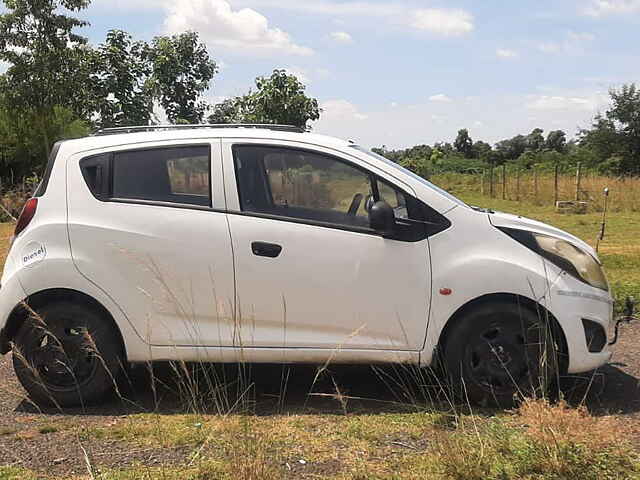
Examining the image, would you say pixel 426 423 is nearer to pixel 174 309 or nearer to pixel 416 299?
pixel 416 299

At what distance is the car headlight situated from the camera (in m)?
4.98

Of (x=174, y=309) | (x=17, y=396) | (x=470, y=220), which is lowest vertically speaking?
(x=17, y=396)

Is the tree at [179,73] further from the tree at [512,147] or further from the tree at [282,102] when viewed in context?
the tree at [512,147]

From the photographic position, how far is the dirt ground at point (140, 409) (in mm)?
4074

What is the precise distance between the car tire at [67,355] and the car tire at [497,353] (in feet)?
7.61

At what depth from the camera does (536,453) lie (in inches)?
142

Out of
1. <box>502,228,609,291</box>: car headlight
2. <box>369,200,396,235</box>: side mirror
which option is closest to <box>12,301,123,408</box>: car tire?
<box>369,200,396,235</box>: side mirror

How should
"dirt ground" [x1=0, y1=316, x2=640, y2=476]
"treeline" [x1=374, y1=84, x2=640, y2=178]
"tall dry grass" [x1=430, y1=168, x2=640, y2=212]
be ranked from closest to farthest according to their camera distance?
"dirt ground" [x1=0, y1=316, x2=640, y2=476] → "tall dry grass" [x1=430, y1=168, x2=640, y2=212] → "treeline" [x1=374, y1=84, x2=640, y2=178]

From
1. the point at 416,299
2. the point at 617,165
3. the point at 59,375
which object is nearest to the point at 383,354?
the point at 416,299

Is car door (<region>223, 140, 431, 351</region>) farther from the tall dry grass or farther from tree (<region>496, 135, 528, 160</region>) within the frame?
tree (<region>496, 135, 528, 160</region>)

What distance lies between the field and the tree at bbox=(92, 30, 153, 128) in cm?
2190

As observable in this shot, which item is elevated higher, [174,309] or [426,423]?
[174,309]

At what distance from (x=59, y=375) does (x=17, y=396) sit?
59 centimetres

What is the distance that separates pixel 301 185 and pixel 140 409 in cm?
187
